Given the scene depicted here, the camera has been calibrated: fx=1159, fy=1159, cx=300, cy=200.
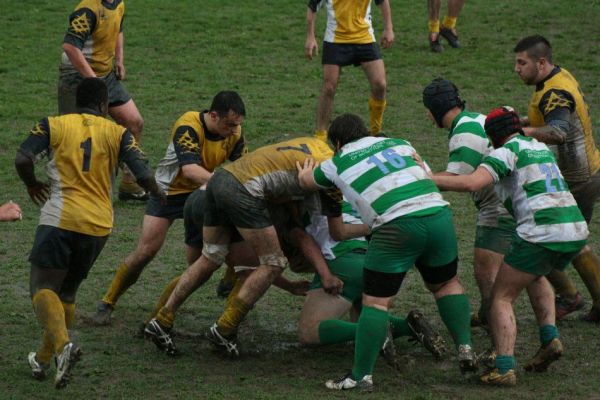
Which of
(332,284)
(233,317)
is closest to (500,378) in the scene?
(332,284)

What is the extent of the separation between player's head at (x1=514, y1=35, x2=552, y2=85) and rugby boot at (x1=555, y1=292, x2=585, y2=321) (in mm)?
1653

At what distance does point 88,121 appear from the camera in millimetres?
7598

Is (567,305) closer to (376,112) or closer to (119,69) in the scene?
(376,112)

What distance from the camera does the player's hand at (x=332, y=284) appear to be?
789cm

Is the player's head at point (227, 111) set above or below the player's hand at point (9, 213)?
above

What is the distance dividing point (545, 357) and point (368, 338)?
1.23 metres

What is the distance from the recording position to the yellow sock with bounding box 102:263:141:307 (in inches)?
342

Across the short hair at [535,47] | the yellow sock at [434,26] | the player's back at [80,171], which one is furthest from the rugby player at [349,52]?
the player's back at [80,171]

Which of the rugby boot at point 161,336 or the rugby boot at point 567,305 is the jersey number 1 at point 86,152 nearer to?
the rugby boot at point 161,336

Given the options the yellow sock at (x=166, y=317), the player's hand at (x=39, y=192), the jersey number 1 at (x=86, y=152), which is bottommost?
the yellow sock at (x=166, y=317)

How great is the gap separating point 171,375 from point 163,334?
411 mm

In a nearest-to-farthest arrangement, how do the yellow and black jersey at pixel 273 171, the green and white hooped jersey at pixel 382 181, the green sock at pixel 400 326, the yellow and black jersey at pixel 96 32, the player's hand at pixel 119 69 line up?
the green and white hooped jersey at pixel 382 181, the yellow and black jersey at pixel 273 171, the green sock at pixel 400 326, the yellow and black jersey at pixel 96 32, the player's hand at pixel 119 69

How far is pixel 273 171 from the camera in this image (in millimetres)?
7703

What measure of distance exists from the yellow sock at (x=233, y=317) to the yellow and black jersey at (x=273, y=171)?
29.1 inches
